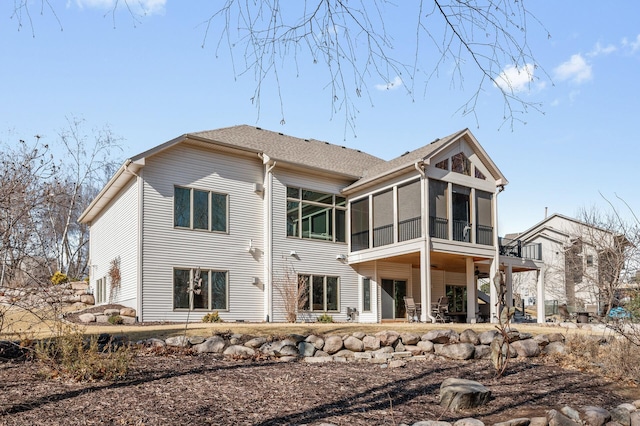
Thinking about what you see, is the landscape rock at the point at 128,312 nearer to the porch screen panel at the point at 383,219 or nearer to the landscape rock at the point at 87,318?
the landscape rock at the point at 87,318

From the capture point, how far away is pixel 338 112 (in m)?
4.09

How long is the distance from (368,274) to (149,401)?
14.8 m

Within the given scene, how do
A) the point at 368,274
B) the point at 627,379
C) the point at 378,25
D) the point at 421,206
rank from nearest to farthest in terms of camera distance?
1. the point at 378,25
2. the point at 627,379
3. the point at 421,206
4. the point at 368,274

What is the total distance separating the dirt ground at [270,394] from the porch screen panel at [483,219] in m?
10.2

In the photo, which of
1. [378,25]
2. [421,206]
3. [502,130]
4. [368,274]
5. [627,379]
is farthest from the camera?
[368,274]

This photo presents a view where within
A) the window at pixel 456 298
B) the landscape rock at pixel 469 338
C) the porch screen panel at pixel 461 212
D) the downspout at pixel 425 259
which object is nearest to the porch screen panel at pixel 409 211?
the downspout at pixel 425 259

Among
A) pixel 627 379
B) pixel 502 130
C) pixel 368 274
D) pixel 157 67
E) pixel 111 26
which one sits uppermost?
pixel 111 26

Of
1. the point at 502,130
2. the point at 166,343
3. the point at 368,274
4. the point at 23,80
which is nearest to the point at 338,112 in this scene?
the point at 502,130

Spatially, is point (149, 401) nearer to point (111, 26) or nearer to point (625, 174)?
point (111, 26)

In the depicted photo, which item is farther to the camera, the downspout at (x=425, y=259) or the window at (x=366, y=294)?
the window at (x=366, y=294)

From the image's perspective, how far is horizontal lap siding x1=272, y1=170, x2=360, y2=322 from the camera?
1883 cm

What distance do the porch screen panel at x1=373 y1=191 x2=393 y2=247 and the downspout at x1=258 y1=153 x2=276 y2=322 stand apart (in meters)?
3.57

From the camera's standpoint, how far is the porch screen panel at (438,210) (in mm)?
18500

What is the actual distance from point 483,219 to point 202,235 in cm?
917
